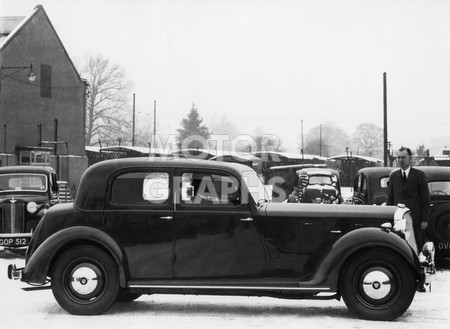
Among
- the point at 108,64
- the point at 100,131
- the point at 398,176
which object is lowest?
the point at 398,176

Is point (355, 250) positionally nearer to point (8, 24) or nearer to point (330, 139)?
point (8, 24)

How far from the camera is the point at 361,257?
7105 millimetres

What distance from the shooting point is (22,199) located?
1386cm

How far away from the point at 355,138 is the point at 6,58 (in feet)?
311

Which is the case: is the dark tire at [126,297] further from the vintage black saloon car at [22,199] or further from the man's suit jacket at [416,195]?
the vintage black saloon car at [22,199]

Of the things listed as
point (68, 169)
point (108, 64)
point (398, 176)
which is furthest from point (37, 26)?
point (398, 176)

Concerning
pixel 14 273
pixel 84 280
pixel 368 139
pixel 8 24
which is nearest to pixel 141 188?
pixel 84 280

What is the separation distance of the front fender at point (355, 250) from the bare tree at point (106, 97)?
51948 millimetres

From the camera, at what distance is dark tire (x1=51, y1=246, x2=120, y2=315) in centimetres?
722

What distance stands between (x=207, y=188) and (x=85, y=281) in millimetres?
1641

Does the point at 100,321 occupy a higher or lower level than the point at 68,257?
lower

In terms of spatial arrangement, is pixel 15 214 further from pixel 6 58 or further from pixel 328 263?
pixel 6 58

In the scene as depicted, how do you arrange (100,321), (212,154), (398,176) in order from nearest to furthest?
(100,321) → (398,176) → (212,154)

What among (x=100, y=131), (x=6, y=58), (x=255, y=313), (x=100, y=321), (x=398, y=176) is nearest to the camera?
(x=100, y=321)
